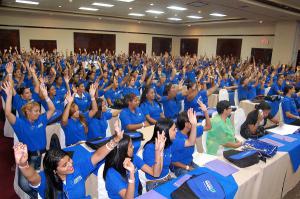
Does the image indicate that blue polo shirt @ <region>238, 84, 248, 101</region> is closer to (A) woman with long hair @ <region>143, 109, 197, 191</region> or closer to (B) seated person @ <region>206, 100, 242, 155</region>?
(B) seated person @ <region>206, 100, 242, 155</region>

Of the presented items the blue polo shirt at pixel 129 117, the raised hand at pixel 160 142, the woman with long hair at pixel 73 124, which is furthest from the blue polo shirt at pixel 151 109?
the raised hand at pixel 160 142

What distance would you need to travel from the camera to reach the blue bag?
1898mm

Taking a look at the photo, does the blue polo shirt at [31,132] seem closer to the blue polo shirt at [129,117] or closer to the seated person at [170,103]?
the blue polo shirt at [129,117]

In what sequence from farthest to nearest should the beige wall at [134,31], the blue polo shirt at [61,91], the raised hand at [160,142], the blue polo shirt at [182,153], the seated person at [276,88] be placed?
the beige wall at [134,31], the seated person at [276,88], the blue polo shirt at [61,91], the blue polo shirt at [182,153], the raised hand at [160,142]

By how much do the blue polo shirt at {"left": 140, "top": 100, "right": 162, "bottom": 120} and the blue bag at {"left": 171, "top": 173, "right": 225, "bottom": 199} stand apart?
2343 mm

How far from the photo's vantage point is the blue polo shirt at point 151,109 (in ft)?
A: 14.3

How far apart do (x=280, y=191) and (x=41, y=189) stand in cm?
277

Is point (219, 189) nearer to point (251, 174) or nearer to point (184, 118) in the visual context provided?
point (251, 174)

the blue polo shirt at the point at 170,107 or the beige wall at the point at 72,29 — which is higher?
the beige wall at the point at 72,29

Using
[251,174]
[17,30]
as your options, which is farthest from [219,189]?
[17,30]

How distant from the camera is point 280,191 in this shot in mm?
2990

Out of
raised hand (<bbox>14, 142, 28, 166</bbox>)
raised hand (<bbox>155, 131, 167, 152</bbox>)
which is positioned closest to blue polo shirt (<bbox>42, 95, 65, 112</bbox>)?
raised hand (<bbox>14, 142, 28, 166</bbox>)

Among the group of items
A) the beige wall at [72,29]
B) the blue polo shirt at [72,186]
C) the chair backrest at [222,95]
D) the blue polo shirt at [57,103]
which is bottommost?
the blue polo shirt at [72,186]

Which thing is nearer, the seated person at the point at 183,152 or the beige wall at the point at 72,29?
the seated person at the point at 183,152
